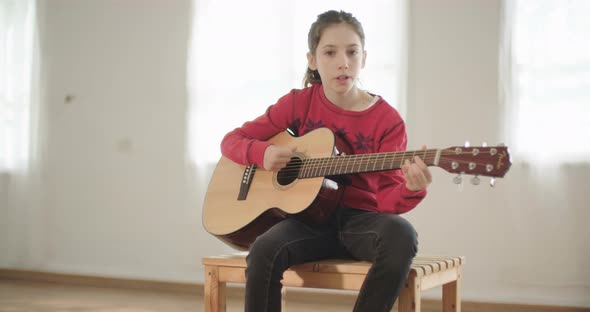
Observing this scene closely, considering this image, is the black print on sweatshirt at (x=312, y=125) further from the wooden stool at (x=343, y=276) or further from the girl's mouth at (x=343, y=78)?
the wooden stool at (x=343, y=276)

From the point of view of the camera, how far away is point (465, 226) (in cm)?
282

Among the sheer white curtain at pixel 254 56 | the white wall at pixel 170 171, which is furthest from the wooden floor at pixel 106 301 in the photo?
the sheer white curtain at pixel 254 56

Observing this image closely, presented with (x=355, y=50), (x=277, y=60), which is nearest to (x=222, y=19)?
(x=277, y=60)

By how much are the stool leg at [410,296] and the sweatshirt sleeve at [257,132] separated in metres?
0.57

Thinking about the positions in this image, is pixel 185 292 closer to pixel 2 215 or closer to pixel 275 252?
pixel 2 215

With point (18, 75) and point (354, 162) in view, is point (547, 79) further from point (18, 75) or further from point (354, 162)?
point (18, 75)

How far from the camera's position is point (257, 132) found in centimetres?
201

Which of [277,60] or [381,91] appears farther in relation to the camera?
[277,60]

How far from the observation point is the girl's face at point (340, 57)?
1841 millimetres

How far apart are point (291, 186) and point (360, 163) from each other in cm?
23

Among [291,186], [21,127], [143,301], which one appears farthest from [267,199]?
[21,127]

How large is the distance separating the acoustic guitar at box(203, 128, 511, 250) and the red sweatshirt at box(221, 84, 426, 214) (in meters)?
0.04

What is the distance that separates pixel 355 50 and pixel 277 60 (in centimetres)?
141

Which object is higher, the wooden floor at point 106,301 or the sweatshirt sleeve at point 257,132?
the sweatshirt sleeve at point 257,132
